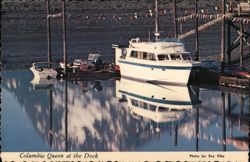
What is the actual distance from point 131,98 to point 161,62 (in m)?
4.98

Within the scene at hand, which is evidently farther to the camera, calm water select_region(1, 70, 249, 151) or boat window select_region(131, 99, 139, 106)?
boat window select_region(131, 99, 139, 106)

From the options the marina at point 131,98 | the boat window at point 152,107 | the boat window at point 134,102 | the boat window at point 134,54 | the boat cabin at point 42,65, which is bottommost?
the boat window at point 152,107

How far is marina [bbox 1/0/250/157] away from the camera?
3594 centimetres

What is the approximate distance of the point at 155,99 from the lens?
4984 cm

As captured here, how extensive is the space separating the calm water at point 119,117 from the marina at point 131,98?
49mm

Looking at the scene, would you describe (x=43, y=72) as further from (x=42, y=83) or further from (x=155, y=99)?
(x=155, y=99)

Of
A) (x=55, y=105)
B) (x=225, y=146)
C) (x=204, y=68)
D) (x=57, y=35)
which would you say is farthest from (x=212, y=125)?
(x=57, y=35)

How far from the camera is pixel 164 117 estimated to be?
4303 cm

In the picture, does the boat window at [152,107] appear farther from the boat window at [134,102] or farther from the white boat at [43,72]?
the white boat at [43,72]

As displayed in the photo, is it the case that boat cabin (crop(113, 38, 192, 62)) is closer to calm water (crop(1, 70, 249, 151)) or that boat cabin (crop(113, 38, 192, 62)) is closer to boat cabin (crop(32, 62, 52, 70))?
calm water (crop(1, 70, 249, 151))

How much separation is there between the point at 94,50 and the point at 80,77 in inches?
673

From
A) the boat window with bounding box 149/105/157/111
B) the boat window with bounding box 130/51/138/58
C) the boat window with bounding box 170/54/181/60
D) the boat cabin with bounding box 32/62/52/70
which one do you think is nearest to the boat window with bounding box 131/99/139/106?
the boat window with bounding box 149/105/157/111

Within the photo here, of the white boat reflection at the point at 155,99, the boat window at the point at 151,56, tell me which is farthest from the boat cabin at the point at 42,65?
the boat window at the point at 151,56

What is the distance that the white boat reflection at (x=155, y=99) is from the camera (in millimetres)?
43938
